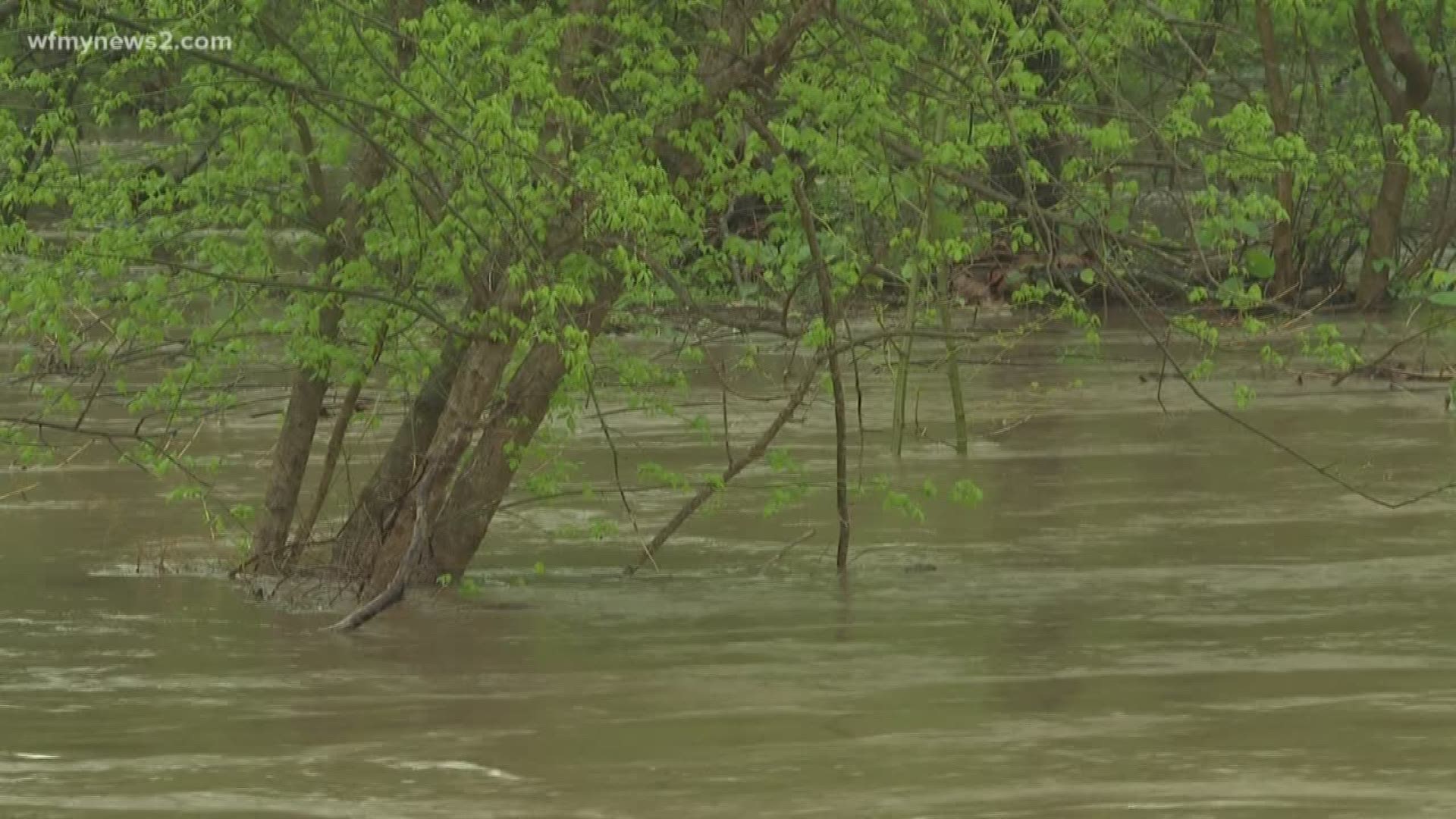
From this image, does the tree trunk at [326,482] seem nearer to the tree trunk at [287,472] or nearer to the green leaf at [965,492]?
the tree trunk at [287,472]

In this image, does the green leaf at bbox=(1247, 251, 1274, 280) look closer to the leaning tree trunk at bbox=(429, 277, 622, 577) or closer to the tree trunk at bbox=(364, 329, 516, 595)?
the leaning tree trunk at bbox=(429, 277, 622, 577)

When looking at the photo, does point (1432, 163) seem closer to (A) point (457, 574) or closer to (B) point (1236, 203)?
(B) point (1236, 203)

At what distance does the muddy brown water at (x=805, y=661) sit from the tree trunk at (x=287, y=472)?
1.27 feet

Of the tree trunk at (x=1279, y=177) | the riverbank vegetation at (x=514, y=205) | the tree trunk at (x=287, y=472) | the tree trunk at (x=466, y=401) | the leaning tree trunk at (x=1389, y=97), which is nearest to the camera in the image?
the riverbank vegetation at (x=514, y=205)

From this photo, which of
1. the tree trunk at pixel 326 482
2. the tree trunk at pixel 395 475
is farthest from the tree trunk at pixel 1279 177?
the tree trunk at pixel 395 475

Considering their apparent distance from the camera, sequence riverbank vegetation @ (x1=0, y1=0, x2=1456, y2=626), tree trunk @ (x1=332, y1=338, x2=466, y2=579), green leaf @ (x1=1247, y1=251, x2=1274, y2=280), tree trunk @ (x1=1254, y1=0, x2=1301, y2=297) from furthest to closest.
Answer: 1. green leaf @ (x1=1247, y1=251, x2=1274, y2=280)
2. tree trunk @ (x1=1254, y1=0, x2=1301, y2=297)
3. tree trunk @ (x1=332, y1=338, x2=466, y2=579)
4. riverbank vegetation @ (x1=0, y1=0, x2=1456, y2=626)

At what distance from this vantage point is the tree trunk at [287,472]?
14.4m

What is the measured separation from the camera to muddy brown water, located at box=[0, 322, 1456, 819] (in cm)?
875

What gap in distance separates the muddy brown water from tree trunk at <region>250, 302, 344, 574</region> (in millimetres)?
388

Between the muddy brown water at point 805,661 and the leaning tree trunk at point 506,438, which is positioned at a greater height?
the leaning tree trunk at point 506,438

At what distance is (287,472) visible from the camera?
14477 millimetres

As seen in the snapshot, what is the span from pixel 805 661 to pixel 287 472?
4.13 m

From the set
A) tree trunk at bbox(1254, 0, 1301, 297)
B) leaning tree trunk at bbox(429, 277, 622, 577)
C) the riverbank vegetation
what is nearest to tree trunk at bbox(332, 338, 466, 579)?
the riverbank vegetation

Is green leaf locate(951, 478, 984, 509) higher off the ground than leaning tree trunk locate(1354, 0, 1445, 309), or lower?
lower
